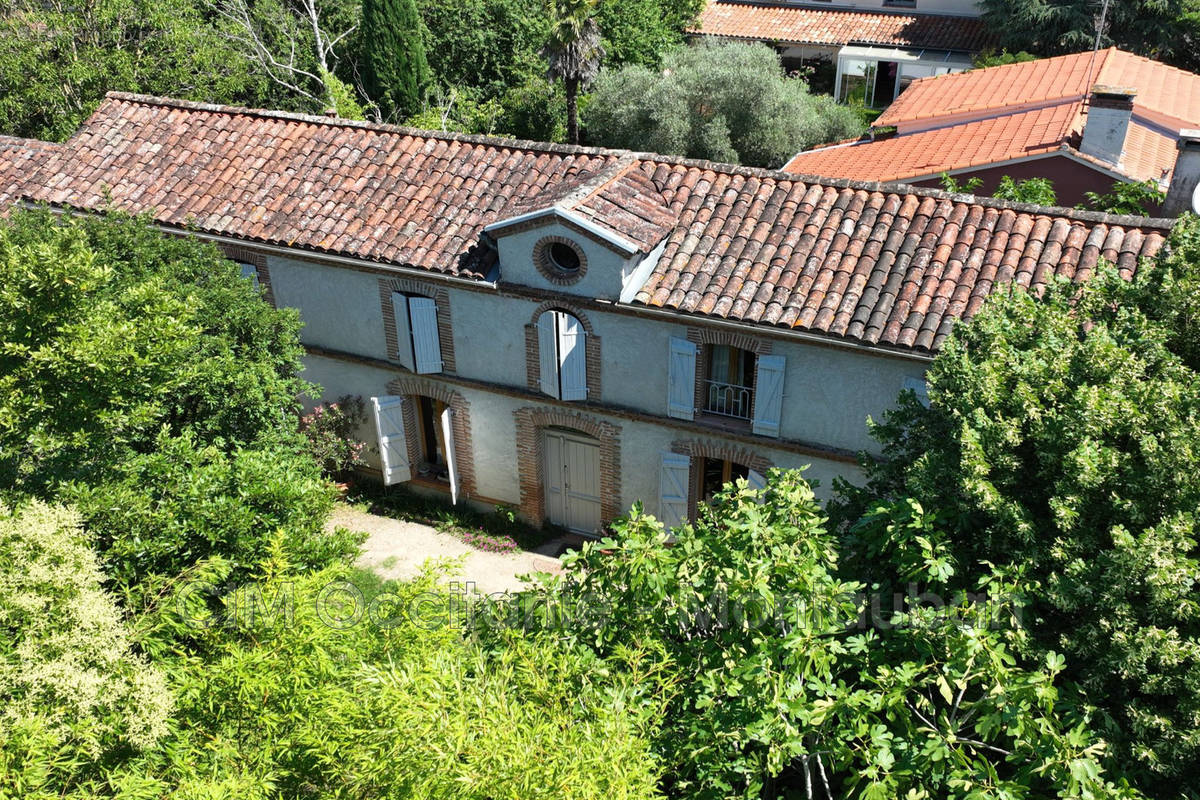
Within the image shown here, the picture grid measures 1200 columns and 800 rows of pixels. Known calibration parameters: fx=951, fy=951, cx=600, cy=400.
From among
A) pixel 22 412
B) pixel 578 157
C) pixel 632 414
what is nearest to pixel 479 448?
pixel 632 414

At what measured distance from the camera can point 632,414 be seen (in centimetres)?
1625

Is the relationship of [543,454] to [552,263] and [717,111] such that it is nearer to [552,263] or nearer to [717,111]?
[552,263]

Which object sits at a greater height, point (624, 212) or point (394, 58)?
point (624, 212)

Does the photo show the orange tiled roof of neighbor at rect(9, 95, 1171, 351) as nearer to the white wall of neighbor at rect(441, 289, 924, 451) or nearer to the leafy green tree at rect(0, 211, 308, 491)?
the white wall of neighbor at rect(441, 289, 924, 451)

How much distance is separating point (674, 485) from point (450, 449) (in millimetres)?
4395

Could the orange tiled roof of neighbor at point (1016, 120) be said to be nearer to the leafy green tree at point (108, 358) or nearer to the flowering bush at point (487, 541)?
the flowering bush at point (487, 541)

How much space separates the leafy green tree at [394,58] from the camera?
109 feet

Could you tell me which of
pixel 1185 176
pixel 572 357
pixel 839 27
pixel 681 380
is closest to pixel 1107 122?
pixel 1185 176

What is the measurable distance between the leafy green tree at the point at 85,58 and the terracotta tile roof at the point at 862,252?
18.4m

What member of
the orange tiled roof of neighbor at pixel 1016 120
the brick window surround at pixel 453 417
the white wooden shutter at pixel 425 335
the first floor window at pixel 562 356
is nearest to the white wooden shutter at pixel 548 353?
the first floor window at pixel 562 356

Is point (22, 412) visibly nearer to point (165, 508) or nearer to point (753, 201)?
point (165, 508)

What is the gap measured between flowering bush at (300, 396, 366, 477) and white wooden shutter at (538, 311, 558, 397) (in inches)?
170

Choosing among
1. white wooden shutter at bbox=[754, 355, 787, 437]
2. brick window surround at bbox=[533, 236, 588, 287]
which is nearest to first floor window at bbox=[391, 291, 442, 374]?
brick window surround at bbox=[533, 236, 588, 287]

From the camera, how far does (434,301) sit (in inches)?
669
